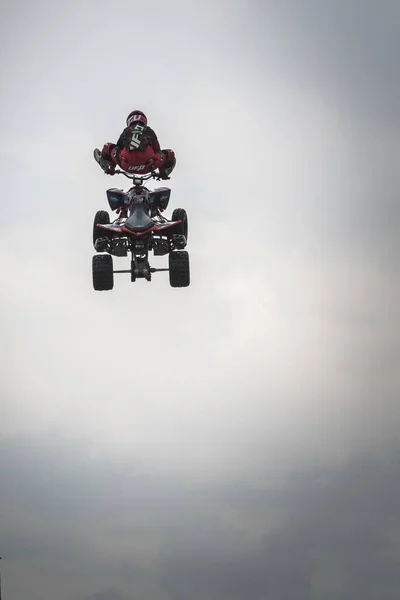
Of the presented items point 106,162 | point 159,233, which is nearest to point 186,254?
point 159,233

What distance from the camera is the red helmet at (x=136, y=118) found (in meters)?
58.0

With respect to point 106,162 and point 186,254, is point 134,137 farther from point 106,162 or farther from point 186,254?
point 186,254

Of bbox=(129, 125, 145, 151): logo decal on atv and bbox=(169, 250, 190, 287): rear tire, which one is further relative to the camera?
bbox=(169, 250, 190, 287): rear tire

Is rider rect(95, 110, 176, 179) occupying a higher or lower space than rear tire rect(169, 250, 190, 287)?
higher

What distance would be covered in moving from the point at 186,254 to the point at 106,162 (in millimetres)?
4972

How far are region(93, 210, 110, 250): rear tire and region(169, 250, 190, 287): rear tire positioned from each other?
117 inches

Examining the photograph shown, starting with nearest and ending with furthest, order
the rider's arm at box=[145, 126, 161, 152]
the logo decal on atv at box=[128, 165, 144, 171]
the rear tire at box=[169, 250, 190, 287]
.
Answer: the rear tire at box=[169, 250, 190, 287]
the rider's arm at box=[145, 126, 161, 152]
the logo decal on atv at box=[128, 165, 144, 171]

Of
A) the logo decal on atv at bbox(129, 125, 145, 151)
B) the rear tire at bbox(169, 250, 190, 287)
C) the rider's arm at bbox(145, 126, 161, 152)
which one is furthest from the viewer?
the rider's arm at bbox(145, 126, 161, 152)

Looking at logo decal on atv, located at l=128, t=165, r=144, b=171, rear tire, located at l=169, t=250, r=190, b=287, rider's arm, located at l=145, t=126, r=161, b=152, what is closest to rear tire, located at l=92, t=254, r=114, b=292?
rear tire, located at l=169, t=250, r=190, b=287

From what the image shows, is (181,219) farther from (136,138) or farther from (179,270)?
(136,138)

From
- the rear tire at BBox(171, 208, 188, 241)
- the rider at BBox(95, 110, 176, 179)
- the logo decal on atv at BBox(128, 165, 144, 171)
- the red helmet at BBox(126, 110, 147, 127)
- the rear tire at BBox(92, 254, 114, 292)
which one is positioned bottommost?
the rear tire at BBox(92, 254, 114, 292)

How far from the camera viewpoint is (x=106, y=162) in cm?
5828

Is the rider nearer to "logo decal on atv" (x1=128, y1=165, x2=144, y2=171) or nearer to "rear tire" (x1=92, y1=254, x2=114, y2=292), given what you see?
"logo decal on atv" (x1=128, y1=165, x2=144, y2=171)

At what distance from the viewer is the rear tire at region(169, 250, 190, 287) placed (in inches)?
2272
